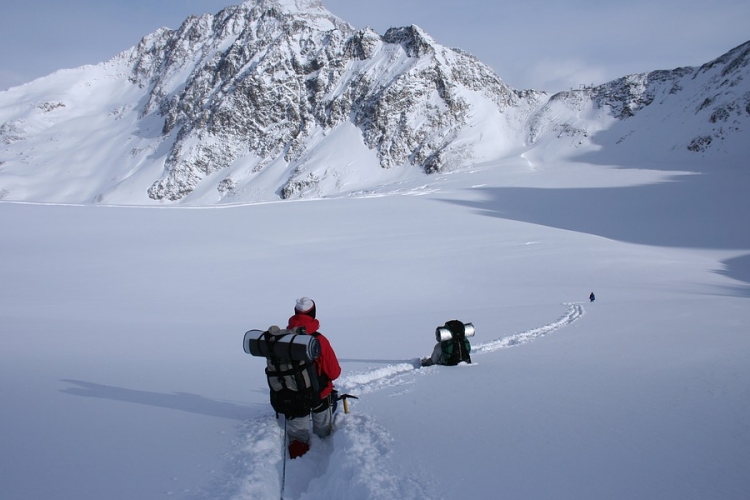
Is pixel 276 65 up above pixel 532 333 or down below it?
above

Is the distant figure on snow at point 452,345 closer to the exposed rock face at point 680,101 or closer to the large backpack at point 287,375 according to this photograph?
the large backpack at point 287,375

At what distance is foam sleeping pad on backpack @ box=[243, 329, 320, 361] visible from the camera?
385cm

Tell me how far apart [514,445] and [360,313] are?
8585mm

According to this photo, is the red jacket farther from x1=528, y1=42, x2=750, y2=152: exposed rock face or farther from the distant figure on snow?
x1=528, y1=42, x2=750, y2=152: exposed rock face

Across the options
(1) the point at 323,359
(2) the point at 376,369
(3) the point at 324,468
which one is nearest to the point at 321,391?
(1) the point at 323,359

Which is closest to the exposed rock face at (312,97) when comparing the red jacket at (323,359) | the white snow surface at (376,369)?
the white snow surface at (376,369)

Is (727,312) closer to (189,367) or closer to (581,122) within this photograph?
(189,367)

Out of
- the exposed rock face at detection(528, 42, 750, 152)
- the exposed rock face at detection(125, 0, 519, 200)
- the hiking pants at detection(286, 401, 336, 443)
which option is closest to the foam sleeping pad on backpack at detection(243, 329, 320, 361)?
the hiking pants at detection(286, 401, 336, 443)

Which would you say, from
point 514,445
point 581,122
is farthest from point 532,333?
point 581,122

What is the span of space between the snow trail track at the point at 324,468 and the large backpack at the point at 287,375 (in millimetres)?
351

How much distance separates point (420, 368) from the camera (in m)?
6.42

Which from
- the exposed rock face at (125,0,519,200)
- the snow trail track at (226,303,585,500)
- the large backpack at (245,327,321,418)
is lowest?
the snow trail track at (226,303,585,500)

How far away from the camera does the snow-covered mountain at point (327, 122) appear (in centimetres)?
7769

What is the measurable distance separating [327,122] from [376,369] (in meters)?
104
